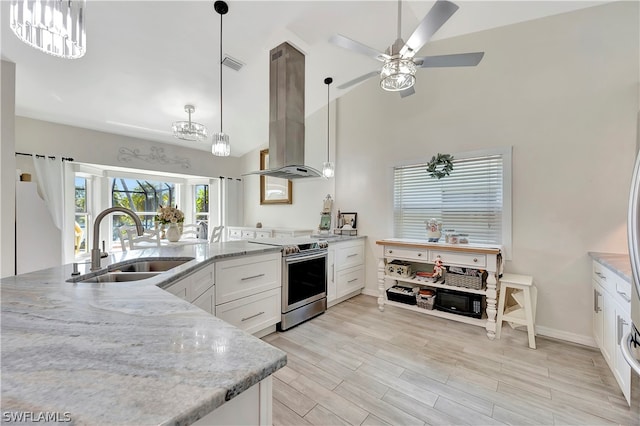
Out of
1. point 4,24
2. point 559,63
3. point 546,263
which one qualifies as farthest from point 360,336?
point 4,24

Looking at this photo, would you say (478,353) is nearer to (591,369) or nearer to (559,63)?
(591,369)

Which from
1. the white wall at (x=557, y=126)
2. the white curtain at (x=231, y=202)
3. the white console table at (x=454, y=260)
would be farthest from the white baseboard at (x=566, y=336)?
the white curtain at (x=231, y=202)

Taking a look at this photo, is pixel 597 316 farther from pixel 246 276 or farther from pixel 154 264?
pixel 154 264

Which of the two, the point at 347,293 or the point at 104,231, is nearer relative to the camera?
the point at 347,293

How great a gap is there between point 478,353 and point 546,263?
1.24 meters

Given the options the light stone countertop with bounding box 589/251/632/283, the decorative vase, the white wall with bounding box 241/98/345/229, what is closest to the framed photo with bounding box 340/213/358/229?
the white wall with bounding box 241/98/345/229

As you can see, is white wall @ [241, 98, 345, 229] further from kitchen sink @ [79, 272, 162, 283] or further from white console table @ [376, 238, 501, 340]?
kitchen sink @ [79, 272, 162, 283]

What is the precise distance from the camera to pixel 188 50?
2721mm

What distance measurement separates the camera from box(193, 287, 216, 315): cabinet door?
1842 mm

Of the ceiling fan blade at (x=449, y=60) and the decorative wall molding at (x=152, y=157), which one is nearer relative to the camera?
the ceiling fan blade at (x=449, y=60)

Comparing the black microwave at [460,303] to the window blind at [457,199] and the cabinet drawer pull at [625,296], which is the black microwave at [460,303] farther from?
the cabinet drawer pull at [625,296]

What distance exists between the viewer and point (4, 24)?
7.08 ft

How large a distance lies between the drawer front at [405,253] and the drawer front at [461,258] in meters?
0.09

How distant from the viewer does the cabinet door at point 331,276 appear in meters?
3.22
